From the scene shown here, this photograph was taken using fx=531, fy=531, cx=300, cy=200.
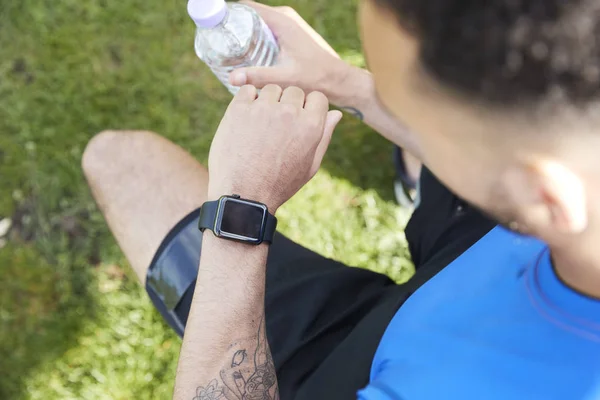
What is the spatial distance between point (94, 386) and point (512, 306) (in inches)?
73.1

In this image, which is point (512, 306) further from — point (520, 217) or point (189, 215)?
point (189, 215)

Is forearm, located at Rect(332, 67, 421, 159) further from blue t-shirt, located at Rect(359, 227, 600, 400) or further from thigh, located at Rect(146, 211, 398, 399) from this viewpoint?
blue t-shirt, located at Rect(359, 227, 600, 400)

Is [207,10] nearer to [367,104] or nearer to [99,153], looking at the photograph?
[367,104]

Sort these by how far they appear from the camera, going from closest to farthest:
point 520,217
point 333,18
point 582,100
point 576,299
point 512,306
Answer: point 582,100 < point 520,217 < point 576,299 < point 512,306 < point 333,18

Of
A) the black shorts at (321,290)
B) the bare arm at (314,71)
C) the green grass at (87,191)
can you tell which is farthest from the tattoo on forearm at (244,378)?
the green grass at (87,191)

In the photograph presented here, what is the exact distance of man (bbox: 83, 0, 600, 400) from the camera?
2.00ft

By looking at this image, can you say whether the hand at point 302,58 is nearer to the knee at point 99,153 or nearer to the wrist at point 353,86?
the wrist at point 353,86

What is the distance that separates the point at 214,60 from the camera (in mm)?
1522

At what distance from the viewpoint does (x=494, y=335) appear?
3.23 feet

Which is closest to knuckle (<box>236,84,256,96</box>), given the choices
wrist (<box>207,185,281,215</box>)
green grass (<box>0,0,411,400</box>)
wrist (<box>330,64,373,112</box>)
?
wrist (<box>207,185,281,215</box>)

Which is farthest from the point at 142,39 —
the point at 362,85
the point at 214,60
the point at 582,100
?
the point at 582,100

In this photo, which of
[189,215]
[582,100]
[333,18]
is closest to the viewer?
[582,100]

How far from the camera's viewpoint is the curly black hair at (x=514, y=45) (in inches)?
21.6

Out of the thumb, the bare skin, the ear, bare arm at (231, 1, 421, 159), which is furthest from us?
the bare skin
